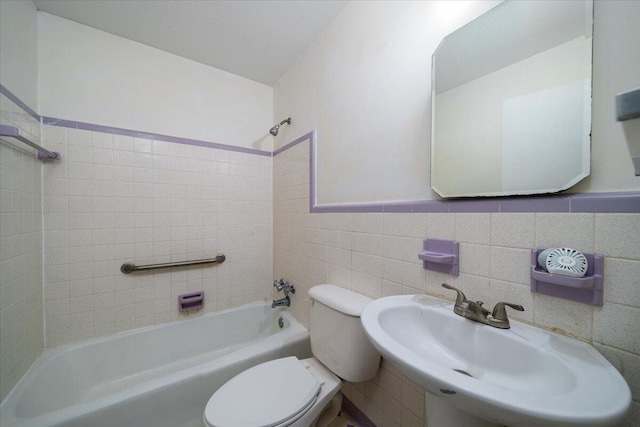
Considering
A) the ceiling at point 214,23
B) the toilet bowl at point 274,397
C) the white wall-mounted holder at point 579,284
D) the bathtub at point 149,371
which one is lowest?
the bathtub at point 149,371

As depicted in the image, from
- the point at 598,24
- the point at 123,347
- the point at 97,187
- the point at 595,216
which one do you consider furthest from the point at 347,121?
the point at 123,347

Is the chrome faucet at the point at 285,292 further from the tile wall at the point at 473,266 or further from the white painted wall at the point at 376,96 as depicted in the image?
the white painted wall at the point at 376,96

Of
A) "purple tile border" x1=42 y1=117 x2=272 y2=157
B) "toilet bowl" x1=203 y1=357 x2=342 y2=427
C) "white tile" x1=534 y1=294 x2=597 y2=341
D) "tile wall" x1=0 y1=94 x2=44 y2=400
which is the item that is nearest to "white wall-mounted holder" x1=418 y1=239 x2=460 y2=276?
"white tile" x1=534 y1=294 x2=597 y2=341

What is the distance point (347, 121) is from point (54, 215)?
1.83 m

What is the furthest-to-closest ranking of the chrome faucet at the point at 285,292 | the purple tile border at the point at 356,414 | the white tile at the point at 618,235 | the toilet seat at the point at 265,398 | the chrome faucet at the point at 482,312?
the chrome faucet at the point at 285,292, the purple tile border at the point at 356,414, the toilet seat at the point at 265,398, the chrome faucet at the point at 482,312, the white tile at the point at 618,235

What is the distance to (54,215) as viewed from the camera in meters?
1.32

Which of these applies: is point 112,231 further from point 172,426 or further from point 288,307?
point 288,307

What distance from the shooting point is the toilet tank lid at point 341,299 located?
1.02 metres

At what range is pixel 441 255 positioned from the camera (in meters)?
0.82

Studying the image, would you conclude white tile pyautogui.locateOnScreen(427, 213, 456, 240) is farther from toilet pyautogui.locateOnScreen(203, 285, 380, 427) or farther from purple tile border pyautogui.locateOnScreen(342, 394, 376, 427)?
purple tile border pyautogui.locateOnScreen(342, 394, 376, 427)

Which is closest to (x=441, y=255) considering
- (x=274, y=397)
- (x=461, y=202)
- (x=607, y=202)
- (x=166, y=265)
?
(x=461, y=202)

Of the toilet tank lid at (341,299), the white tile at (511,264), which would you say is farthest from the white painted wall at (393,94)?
the toilet tank lid at (341,299)

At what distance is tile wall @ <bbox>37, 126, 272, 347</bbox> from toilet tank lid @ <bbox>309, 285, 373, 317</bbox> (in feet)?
3.22

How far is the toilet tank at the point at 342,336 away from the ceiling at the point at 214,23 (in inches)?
63.6
